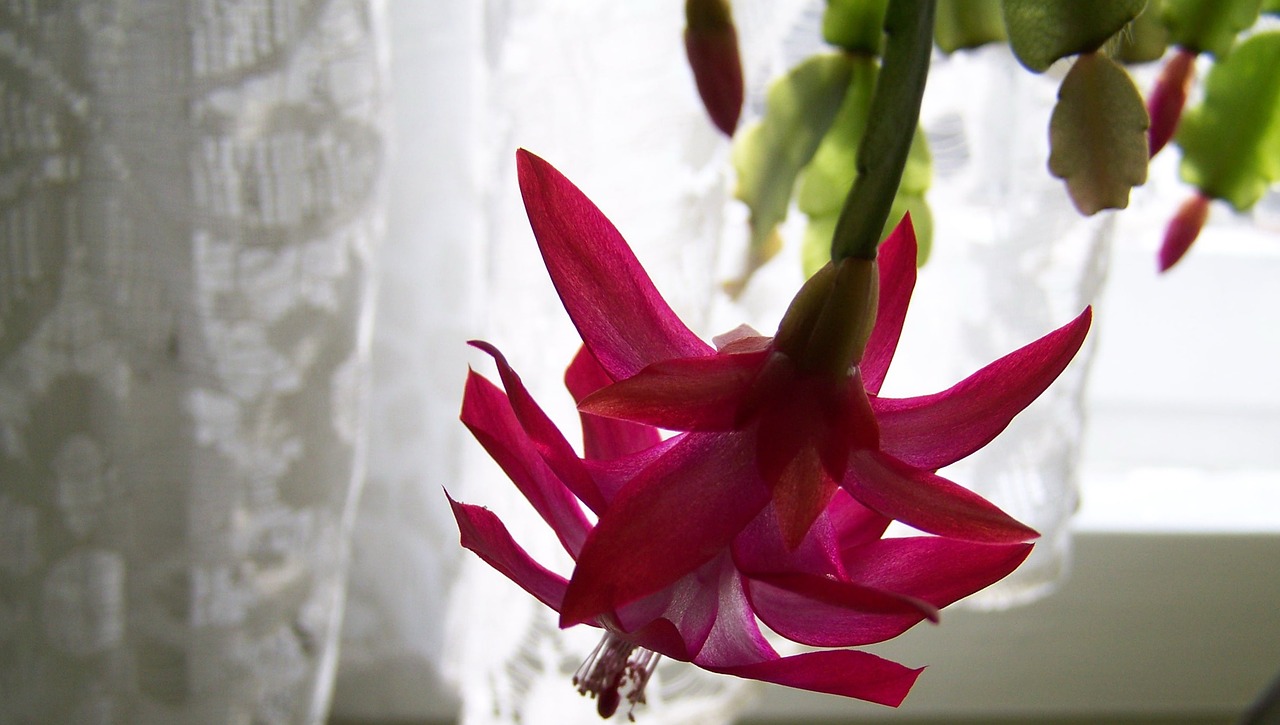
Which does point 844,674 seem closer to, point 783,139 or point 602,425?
point 602,425

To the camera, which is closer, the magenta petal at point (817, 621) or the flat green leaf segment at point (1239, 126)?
the magenta petal at point (817, 621)

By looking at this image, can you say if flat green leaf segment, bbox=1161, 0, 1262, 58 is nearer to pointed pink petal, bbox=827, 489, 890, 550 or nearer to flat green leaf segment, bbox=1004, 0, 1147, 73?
flat green leaf segment, bbox=1004, 0, 1147, 73

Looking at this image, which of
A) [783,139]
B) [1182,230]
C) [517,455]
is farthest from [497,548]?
[1182,230]

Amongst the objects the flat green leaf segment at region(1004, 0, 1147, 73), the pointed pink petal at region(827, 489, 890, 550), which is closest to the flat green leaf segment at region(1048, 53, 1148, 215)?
the flat green leaf segment at region(1004, 0, 1147, 73)

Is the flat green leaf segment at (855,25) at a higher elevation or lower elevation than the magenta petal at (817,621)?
higher

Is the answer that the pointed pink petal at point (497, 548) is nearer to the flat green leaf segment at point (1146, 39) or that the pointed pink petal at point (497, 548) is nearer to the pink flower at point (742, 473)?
the pink flower at point (742, 473)

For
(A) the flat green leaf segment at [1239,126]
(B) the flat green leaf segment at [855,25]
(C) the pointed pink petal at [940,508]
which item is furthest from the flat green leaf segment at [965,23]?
(C) the pointed pink petal at [940,508]
